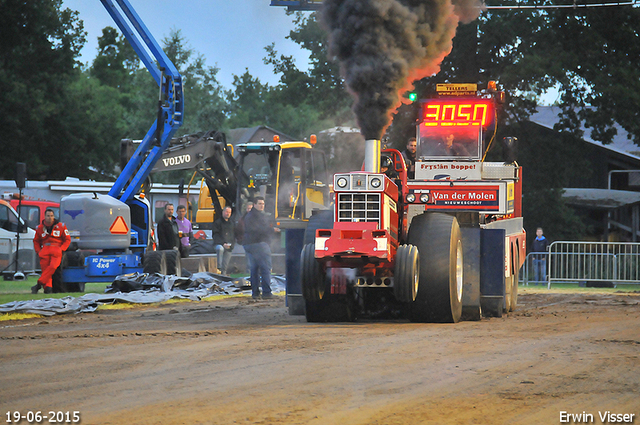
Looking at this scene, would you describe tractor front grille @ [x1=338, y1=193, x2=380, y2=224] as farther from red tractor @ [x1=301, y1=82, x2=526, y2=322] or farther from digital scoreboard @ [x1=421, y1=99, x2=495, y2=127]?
digital scoreboard @ [x1=421, y1=99, x2=495, y2=127]

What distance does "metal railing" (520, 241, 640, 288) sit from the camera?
2398 cm

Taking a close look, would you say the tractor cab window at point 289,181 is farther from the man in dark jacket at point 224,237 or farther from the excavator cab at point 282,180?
the man in dark jacket at point 224,237

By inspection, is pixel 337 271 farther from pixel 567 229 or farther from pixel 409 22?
pixel 567 229

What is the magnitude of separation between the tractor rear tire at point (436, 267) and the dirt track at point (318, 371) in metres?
0.30

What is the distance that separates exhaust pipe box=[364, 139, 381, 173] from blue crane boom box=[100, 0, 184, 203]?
26.6ft

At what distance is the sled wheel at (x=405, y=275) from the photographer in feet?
35.4

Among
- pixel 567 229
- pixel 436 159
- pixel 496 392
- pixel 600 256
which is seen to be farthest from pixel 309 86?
pixel 496 392

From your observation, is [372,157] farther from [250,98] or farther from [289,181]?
[250,98]

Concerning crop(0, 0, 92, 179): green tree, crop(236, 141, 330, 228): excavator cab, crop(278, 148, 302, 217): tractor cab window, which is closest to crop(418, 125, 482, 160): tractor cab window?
crop(236, 141, 330, 228): excavator cab

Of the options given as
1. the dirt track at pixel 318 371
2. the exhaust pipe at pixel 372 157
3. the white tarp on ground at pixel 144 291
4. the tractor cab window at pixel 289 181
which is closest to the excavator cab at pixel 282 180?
the tractor cab window at pixel 289 181

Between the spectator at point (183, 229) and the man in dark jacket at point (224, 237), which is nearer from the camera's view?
the spectator at point (183, 229)

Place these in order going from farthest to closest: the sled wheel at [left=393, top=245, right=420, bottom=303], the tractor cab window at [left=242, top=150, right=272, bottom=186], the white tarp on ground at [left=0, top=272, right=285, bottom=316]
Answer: the tractor cab window at [left=242, top=150, right=272, bottom=186] → the white tarp on ground at [left=0, top=272, right=285, bottom=316] → the sled wheel at [left=393, top=245, right=420, bottom=303]

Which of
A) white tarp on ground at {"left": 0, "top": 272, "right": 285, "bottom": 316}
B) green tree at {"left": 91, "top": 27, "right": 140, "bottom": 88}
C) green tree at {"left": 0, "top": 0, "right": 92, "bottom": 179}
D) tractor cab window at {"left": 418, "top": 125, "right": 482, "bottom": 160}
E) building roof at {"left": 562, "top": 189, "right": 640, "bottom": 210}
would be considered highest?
green tree at {"left": 91, "top": 27, "right": 140, "bottom": 88}

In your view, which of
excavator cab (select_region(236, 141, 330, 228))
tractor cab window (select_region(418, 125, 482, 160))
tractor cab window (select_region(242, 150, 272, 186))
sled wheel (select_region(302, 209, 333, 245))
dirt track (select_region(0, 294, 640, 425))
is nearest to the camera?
dirt track (select_region(0, 294, 640, 425))
